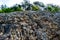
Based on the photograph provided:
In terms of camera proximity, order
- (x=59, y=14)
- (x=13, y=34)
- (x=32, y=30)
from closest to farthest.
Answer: (x=13, y=34) → (x=32, y=30) → (x=59, y=14)

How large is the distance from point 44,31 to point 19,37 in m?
0.52

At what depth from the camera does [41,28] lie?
3594 mm

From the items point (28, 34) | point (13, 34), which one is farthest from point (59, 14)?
point (13, 34)

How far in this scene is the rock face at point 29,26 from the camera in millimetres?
3307

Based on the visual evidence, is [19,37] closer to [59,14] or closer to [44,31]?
[44,31]

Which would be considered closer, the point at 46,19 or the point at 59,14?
the point at 46,19

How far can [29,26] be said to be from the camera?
3504mm

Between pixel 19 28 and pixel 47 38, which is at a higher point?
pixel 19 28

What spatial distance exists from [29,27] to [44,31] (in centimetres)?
29

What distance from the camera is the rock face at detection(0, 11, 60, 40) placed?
331 cm

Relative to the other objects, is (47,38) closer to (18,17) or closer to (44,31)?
(44,31)

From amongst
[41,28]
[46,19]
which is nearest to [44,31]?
[41,28]

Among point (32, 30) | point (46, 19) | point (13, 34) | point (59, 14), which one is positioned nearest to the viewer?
point (13, 34)

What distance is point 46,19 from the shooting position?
3.80 metres
